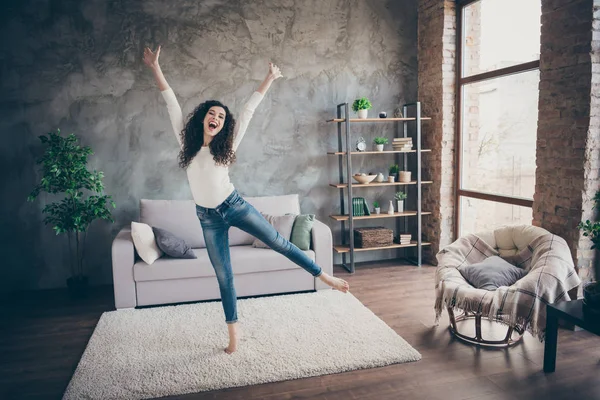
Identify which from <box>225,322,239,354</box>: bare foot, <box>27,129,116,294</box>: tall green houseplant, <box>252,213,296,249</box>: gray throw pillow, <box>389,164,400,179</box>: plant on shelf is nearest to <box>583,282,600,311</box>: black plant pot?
<box>225,322,239,354</box>: bare foot

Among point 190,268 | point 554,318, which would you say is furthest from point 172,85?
point 554,318

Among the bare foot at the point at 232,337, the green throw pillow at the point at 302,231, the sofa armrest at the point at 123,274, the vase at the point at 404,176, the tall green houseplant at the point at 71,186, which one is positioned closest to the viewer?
the bare foot at the point at 232,337

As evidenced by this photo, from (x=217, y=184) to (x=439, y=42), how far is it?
348cm

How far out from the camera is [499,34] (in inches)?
174

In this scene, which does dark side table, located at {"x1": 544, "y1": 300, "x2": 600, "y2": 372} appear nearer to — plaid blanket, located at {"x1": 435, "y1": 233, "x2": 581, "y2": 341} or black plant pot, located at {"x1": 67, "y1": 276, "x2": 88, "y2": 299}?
plaid blanket, located at {"x1": 435, "y1": 233, "x2": 581, "y2": 341}

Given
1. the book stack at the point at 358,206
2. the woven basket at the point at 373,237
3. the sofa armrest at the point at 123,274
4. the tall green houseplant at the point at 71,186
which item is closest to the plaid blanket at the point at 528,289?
the woven basket at the point at 373,237

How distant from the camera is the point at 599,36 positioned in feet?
10.5

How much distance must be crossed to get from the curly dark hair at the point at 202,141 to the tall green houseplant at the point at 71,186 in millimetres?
1863

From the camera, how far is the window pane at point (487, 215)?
420 centimetres

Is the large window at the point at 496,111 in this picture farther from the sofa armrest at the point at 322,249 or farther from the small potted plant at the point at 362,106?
the sofa armrest at the point at 322,249

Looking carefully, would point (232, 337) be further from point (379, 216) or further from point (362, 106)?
point (362, 106)

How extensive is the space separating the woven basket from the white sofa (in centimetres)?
81

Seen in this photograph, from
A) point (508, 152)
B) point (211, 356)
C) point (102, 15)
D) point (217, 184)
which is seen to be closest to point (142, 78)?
point (102, 15)

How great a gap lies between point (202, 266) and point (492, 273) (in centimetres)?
234
